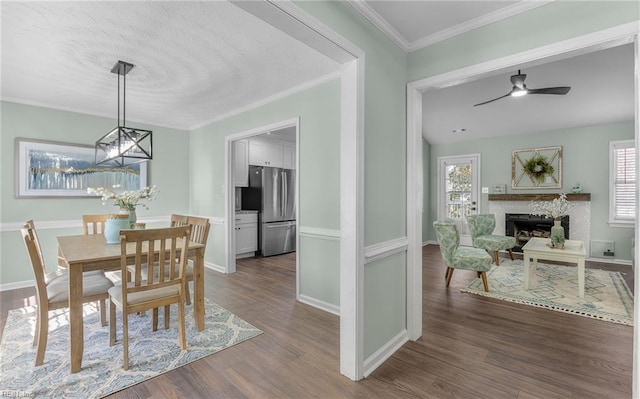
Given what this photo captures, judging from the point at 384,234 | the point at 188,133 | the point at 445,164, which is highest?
the point at 188,133

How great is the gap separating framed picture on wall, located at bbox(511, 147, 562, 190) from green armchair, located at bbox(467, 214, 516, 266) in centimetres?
131

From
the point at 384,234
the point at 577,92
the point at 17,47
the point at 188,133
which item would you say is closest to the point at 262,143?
the point at 188,133

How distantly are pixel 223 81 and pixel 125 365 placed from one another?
2.91 m

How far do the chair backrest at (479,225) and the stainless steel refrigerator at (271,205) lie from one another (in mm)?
3447

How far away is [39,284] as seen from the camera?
218cm

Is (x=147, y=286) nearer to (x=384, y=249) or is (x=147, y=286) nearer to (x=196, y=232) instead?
(x=196, y=232)

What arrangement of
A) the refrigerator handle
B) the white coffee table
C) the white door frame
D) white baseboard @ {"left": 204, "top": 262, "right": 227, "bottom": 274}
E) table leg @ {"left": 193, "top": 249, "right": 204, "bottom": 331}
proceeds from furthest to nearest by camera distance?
the refrigerator handle → white baseboard @ {"left": 204, "top": 262, "right": 227, "bottom": 274} → the white coffee table → table leg @ {"left": 193, "top": 249, "right": 204, "bottom": 331} → the white door frame

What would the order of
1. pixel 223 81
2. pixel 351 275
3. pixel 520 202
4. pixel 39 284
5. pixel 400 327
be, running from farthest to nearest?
1. pixel 520 202
2. pixel 223 81
3. pixel 400 327
4. pixel 39 284
5. pixel 351 275

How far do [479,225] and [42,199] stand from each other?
22.9 ft

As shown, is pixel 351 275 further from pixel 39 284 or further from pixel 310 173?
pixel 39 284

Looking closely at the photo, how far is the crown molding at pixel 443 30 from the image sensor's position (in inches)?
78.4

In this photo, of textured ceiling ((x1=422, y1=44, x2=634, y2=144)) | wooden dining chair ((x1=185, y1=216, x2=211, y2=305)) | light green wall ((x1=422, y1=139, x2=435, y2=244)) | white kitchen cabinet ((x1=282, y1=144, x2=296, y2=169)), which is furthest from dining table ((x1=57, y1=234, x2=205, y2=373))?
light green wall ((x1=422, y1=139, x2=435, y2=244))

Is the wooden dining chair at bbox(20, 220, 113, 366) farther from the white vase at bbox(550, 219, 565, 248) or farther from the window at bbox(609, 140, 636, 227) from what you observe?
the window at bbox(609, 140, 636, 227)

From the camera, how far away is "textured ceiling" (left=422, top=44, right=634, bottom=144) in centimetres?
357
